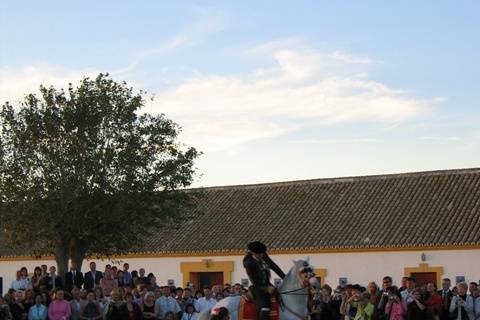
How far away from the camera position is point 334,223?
4266cm

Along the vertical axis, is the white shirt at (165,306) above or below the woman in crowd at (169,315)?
above

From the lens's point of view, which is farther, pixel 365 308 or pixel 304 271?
pixel 365 308

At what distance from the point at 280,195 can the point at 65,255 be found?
807 inches

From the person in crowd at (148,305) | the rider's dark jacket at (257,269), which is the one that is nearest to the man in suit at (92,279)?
the person in crowd at (148,305)

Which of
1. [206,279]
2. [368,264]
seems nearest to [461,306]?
[368,264]

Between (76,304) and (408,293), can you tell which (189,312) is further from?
(408,293)

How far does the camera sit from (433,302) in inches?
925

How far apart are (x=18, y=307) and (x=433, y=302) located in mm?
9517

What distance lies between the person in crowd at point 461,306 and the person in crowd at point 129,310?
7.24 metres

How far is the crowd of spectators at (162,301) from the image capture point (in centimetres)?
2259

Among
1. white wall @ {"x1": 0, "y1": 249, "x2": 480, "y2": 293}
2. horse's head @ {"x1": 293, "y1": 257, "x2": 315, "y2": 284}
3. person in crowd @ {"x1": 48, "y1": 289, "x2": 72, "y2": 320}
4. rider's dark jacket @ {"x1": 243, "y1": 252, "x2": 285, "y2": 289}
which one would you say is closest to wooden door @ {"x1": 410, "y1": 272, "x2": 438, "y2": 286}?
white wall @ {"x1": 0, "y1": 249, "x2": 480, "y2": 293}

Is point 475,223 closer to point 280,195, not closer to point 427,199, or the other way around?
point 427,199

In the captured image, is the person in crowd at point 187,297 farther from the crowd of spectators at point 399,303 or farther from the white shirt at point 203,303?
the crowd of spectators at point 399,303

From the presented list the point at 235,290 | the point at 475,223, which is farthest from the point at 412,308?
the point at 475,223
